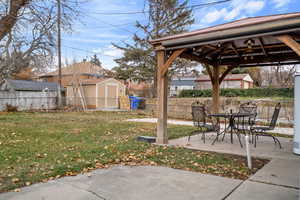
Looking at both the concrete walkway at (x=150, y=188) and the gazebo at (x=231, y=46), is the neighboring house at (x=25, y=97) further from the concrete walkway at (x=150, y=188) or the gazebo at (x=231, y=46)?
the concrete walkway at (x=150, y=188)

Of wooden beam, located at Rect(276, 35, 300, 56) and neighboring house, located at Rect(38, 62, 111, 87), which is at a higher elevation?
neighboring house, located at Rect(38, 62, 111, 87)

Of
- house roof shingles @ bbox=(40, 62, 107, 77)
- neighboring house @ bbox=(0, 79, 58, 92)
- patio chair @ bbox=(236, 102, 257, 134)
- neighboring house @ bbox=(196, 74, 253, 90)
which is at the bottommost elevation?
patio chair @ bbox=(236, 102, 257, 134)

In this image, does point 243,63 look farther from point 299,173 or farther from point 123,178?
point 123,178

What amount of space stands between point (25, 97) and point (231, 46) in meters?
14.8

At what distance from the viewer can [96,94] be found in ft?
61.8

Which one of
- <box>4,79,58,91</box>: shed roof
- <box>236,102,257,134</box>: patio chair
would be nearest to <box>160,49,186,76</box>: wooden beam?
<box>236,102,257,134</box>: patio chair

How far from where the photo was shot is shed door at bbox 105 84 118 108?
19375 mm

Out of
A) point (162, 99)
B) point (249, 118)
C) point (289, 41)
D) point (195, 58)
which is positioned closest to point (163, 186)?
point (162, 99)

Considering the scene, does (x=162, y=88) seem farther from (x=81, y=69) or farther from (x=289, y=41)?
(x=81, y=69)

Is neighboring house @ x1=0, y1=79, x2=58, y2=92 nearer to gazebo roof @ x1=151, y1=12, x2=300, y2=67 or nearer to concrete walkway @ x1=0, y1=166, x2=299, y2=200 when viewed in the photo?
gazebo roof @ x1=151, y1=12, x2=300, y2=67

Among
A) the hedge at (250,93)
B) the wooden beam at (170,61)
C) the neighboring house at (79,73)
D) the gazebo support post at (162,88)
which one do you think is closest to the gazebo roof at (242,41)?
the wooden beam at (170,61)

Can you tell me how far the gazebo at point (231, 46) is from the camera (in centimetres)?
387

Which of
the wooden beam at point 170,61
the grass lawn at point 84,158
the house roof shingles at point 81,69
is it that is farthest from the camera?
the house roof shingles at point 81,69

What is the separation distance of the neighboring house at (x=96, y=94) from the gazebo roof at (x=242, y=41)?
12.8m
